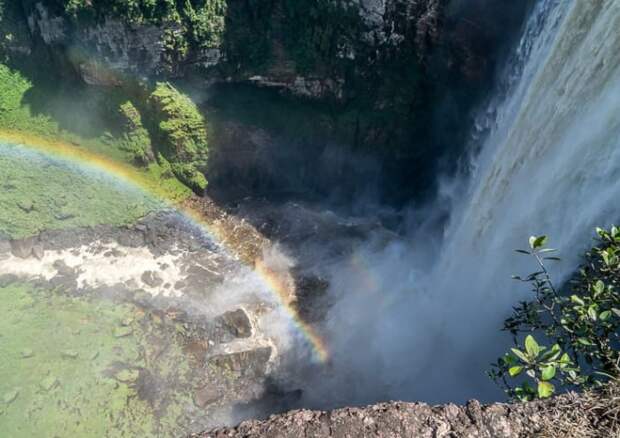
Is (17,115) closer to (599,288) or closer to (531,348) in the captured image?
(531,348)

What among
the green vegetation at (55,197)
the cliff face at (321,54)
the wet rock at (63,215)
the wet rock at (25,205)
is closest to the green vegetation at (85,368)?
the green vegetation at (55,197)

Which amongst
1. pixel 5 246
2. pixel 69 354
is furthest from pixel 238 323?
pixel 5 246

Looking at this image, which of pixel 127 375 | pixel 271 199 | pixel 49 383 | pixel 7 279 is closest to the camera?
pixel 49 383

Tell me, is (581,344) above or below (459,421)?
above

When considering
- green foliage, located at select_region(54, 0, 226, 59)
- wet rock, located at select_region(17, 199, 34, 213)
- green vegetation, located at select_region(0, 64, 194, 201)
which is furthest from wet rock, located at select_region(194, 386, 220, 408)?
green foliage, located at select_region(54, 0, 226, 59)

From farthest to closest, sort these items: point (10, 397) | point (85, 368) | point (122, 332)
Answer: point (122, 332) < point (85, 368) < point (10, 397)

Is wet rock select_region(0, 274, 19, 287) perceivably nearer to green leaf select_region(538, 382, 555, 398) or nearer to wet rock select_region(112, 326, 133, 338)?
wet rock select_region(112, 326, 133, 338)

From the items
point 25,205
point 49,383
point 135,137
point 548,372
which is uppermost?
point 548,372

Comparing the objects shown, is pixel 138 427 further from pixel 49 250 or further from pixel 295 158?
pixel 295 158
